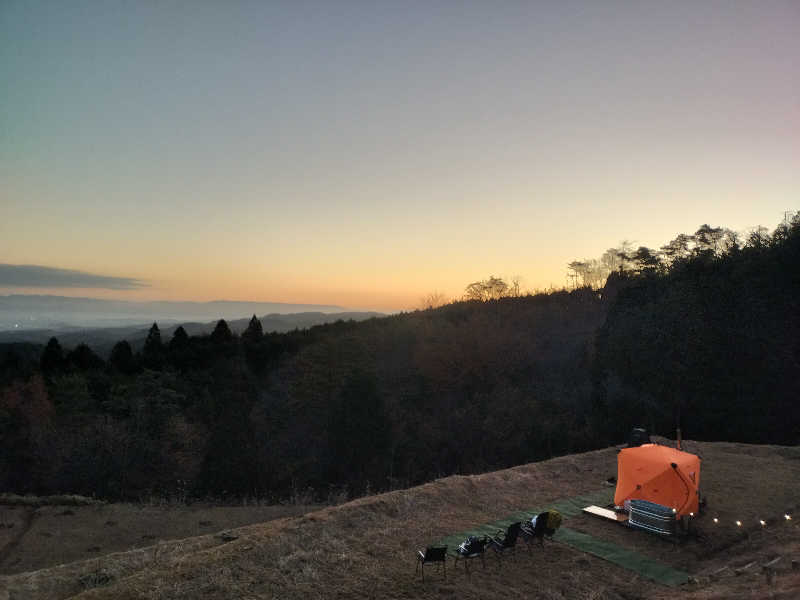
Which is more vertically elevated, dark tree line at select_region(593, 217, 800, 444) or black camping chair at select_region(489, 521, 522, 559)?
dark tree line at select_region(593, 217, 800, 444)

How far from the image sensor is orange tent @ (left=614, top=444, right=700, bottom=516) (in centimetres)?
927

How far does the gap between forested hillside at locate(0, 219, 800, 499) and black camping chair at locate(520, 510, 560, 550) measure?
1468 cm

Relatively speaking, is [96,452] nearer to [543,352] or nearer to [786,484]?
[786,484]

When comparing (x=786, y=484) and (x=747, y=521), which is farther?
(x=786, y=484)

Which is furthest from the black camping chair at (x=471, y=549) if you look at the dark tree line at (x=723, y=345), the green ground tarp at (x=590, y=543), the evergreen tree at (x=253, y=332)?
the evergreen tree at (x=253, y=332)

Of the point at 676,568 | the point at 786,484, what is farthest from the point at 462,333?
the point at 676,568

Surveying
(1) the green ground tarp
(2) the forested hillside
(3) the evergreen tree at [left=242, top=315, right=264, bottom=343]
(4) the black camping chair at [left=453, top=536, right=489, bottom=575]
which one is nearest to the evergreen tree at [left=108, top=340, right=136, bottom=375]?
(2) the forested hillside

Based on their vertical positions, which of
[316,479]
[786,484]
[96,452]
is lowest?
[316,479]

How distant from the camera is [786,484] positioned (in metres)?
11.9

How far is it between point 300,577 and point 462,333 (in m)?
35.2

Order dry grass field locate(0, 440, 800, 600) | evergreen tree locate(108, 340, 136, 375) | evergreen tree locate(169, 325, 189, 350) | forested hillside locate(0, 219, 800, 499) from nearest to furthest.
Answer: dry grass field locate(0, 440, 800, 600) < forested hillside locate(0, 219, 800, 499) < evergreen tree locate(108, 340, 136, 375) < evergreen tree locate(169, 325, 189, 350)

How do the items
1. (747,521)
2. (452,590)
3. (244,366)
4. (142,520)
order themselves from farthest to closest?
1. (244,366)
2. (142,520)
3. (747,521)
4. (452,590)

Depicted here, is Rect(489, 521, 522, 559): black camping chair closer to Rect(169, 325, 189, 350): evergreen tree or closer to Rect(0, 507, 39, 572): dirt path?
Rect(0, 507, 39, 572): dirt path

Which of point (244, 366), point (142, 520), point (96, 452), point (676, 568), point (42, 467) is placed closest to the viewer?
point (676, 568)
